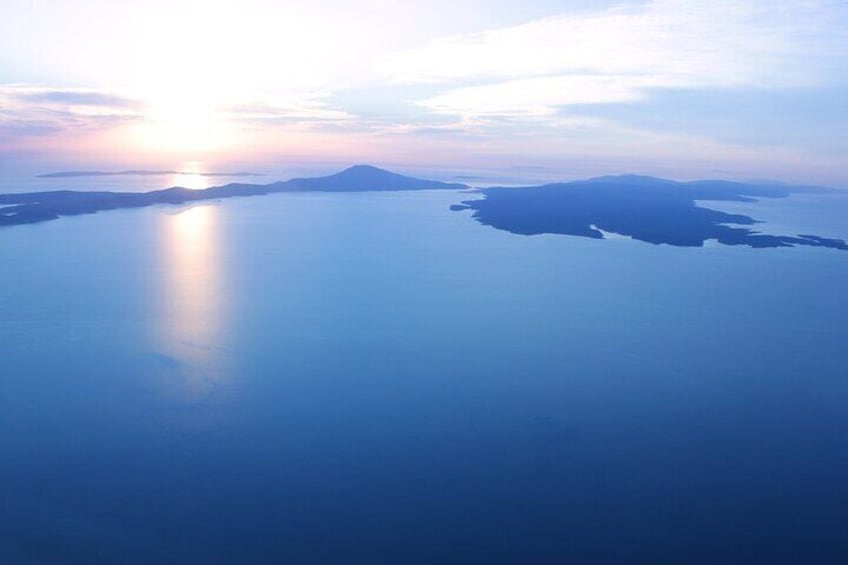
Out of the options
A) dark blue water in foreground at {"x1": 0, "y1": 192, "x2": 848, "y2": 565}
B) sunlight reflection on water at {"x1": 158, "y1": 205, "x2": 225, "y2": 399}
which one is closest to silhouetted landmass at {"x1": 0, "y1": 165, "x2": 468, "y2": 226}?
sunlight reflection on water at {"x1": 158, "y1": 205, "x2": 225, "y2": 399}

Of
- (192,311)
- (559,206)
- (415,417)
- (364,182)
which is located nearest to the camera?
(415,417)

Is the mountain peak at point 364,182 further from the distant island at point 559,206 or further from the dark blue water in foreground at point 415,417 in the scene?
the dark blue water in foreground at point 415,417

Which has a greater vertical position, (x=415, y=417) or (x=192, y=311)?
(x=192, y=311)

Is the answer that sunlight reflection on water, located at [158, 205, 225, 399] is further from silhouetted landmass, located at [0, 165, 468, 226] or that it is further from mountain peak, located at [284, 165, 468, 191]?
mountain peak, located at [284, 165, 468, 191]

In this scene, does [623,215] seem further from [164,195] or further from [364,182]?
[164,195]

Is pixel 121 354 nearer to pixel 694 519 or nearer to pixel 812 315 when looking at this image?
pixel 694 519

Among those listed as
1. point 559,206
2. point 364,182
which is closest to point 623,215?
point 559,206
